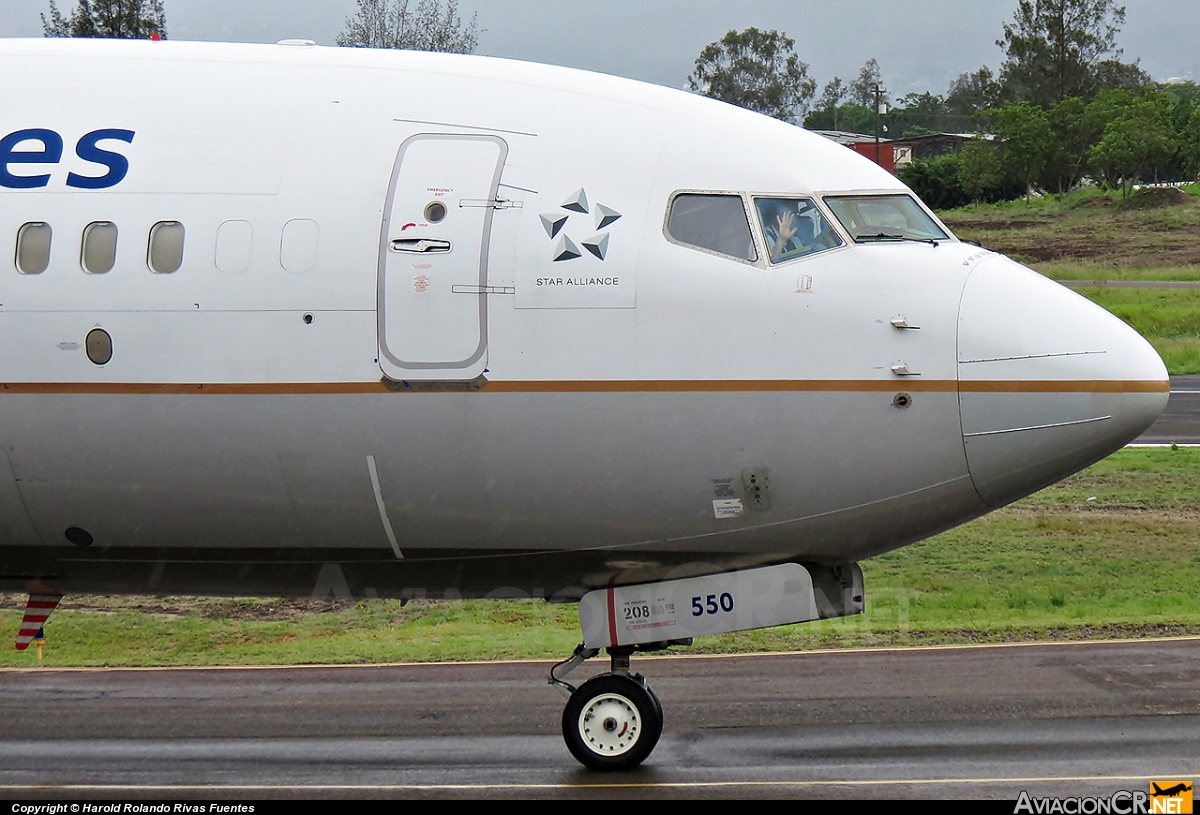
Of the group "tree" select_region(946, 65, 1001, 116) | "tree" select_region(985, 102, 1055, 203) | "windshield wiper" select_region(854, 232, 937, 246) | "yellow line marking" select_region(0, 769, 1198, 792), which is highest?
"tree" select_region(946, 65, 1001, 116)

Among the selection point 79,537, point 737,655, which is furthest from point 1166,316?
point 79,537

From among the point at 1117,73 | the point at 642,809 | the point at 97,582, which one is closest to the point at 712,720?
the point at 642,809

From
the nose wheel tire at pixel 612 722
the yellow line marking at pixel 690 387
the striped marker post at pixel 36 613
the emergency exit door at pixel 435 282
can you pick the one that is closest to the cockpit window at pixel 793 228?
the yellow line marking at pixel 690 387

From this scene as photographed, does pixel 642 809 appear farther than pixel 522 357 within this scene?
Yes

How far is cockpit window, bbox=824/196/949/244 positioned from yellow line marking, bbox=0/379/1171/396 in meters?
1.10

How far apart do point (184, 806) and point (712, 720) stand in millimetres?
4634

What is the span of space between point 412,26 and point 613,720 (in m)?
32.4

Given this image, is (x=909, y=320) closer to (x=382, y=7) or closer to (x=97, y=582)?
(x=97, y=582)

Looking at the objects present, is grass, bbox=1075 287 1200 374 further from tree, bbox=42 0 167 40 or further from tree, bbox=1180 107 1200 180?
tree, bbox=1180 107 1200 180

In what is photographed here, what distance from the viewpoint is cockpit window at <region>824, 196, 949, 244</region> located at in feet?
31.2

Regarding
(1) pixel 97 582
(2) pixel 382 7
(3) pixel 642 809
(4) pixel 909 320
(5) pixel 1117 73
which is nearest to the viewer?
(4) pixel 909 320

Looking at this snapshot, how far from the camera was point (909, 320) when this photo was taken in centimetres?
909

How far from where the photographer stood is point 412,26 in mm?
39312

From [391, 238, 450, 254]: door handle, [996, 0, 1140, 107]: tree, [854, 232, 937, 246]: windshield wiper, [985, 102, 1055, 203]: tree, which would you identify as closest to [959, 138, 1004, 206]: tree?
[985, 102, 1055, 203]: tree
